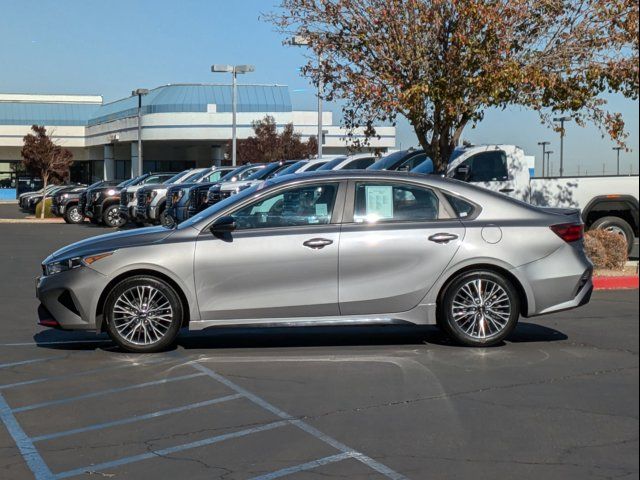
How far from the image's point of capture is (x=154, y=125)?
214 ft

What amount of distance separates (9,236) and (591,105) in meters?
17.9

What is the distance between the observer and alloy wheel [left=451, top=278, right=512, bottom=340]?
29.1ft

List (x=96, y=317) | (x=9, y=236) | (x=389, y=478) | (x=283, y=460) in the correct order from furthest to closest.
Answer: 1. (x=9, y=236)
2. (x=96, y=317)
3. (x=283, y=460)
4. (x=389, y=478)

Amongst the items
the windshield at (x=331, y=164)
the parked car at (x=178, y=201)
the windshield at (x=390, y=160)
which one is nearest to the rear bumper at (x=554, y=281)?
the windshield at (x=390, y=160)

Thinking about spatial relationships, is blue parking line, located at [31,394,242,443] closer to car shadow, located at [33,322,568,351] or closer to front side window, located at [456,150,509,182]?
car shadow, located at [33,322,568,351]

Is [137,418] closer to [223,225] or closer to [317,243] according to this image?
[223,225]

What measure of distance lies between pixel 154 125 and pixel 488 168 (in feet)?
165

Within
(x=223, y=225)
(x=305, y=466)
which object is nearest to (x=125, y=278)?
(x=223, y=225)

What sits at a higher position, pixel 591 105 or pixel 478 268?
pixel 591 105

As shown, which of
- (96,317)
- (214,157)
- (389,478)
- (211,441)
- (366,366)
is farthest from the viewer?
(214,157)

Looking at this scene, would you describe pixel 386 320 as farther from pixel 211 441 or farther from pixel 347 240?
pixel 211 441

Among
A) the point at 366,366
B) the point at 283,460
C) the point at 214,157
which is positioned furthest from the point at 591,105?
the point at 214,157

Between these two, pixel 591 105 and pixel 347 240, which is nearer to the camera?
pixel 347 240

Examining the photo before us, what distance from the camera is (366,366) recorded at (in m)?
8.27
